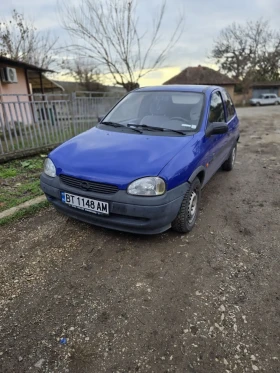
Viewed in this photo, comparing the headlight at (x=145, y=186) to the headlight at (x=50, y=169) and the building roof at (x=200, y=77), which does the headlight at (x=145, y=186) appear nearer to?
the headlight at (x=50, y=169)

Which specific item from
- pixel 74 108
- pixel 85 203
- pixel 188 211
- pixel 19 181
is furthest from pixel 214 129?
pixel 74 108

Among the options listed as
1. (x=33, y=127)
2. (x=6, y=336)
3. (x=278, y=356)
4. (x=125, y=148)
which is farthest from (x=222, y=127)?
(x=33, y=127)

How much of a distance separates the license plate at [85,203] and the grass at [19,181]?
53.8 inches

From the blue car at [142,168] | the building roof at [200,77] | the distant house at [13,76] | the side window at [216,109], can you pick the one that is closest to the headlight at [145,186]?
the blue car at [142,168]

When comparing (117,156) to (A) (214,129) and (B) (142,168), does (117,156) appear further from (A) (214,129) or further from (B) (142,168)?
(A) (214,129)

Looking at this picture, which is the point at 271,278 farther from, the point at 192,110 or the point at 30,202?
the point at 30,202

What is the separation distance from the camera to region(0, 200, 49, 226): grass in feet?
10.8

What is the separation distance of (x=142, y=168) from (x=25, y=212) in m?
1.89

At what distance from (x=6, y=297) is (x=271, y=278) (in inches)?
89.8

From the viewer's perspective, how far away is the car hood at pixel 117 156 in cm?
254

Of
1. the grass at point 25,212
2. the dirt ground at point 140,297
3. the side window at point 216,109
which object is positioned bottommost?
the dirt ground at point 140,297

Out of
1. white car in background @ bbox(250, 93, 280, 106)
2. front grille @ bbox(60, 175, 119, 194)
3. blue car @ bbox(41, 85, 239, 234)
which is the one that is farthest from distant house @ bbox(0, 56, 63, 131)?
white car in background @ bbox(250, 93, 280, 106)

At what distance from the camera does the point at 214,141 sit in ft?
11.8

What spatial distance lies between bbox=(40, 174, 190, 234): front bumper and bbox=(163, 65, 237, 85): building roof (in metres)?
37.2
